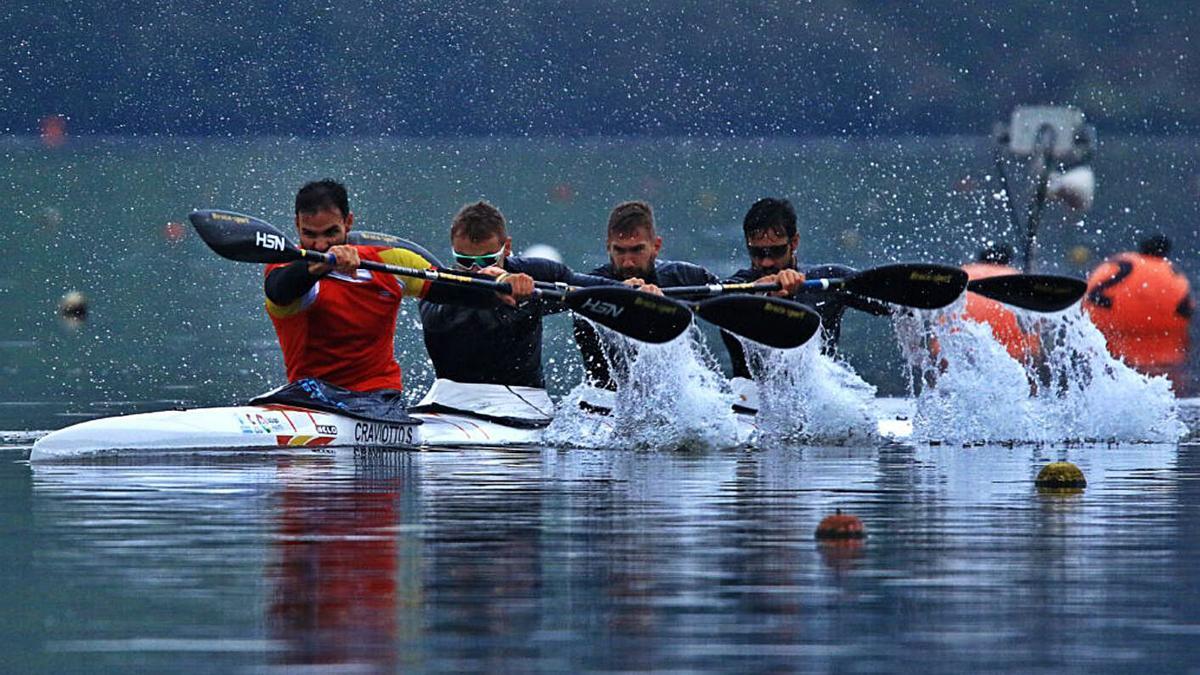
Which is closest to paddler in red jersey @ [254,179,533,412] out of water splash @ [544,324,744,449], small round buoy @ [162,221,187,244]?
water splash @ [544,324,744,449]

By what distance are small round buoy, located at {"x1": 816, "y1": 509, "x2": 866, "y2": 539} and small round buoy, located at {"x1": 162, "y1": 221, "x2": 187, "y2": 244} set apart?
5343 cm

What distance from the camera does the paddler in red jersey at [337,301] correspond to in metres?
13.9

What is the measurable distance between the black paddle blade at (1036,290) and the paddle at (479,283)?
10.2ft

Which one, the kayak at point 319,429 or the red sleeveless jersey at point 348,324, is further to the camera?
the red sleeveless jersey at point 348,324

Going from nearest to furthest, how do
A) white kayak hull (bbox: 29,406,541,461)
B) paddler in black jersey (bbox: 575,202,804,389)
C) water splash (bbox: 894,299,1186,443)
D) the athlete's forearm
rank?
white kayak hull (bbox: 29,406,541,461) → the athlete's forearm → paddler in black jersey (bbox: 575,202,804,389) → water splash (bbox: 894,299,1186,443)

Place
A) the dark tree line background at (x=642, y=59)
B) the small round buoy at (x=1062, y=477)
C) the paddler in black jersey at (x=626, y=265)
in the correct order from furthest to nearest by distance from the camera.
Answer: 1. the dark tree line background at (x=642, y=59)
2. the paddler in black jersey at (x=626, y=265)
3. the small round buoy at (x=1062, y=477)

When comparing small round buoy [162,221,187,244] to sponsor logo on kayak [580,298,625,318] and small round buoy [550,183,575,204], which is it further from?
sponsor logo on kayak [580,298,625,318]

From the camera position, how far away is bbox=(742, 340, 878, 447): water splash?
621 inches

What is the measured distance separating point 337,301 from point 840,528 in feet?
19.3

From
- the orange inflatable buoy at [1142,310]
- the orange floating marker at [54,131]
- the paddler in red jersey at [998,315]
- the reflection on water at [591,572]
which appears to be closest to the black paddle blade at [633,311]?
the reflection on water at [591,572]

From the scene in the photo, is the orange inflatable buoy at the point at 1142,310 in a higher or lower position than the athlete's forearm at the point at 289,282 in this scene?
higher

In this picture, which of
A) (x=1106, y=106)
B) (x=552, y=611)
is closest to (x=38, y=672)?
(x=552, y=611)

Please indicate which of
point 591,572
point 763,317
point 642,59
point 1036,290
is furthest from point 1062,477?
point 642,59

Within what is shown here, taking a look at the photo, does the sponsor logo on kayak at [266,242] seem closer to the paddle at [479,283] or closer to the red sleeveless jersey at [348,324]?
the paddle at [479,283]
